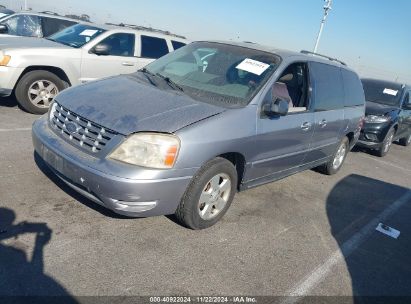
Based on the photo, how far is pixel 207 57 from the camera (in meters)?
4.50

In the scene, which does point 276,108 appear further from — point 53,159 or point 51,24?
point 51,24

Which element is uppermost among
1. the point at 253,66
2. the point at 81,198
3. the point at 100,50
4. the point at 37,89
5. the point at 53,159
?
the point at 253,66

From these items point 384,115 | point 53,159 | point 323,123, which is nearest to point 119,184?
point 53,159

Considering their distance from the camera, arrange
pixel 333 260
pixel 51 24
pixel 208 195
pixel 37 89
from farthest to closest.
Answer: pixel 51 24 < pixel 37 89 < pixel 333 260 < pixel 208 195

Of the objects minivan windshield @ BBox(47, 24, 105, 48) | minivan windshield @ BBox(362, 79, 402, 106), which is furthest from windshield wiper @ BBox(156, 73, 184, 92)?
minivan windshield @ BBox(362, 79, 402, 106)

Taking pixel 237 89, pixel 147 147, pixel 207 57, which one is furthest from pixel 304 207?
pixel 147 147

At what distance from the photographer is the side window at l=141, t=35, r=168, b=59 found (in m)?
7.82

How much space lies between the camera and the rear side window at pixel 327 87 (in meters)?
4.90

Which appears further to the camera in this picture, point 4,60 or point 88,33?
point 88,33

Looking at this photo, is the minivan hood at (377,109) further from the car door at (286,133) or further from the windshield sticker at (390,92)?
the car door at (286,133)

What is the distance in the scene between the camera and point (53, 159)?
3.34 m

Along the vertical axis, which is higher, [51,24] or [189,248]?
[51,24]

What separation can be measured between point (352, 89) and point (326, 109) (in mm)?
1346

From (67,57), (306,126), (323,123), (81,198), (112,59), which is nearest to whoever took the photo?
(81,198)
